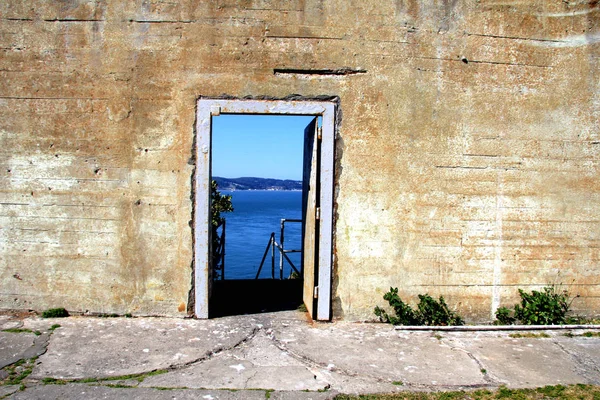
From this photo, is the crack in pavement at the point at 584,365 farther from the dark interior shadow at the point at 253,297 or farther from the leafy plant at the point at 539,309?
the dark interior shadow at the point at 253,297

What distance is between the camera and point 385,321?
584cm

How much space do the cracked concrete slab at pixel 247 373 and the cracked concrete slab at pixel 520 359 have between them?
172 cm

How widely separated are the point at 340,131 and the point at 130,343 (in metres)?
3.33

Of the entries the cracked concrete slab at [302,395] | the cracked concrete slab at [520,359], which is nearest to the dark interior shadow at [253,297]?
the cracked concrete slab at [302,395]

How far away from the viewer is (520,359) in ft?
15.8

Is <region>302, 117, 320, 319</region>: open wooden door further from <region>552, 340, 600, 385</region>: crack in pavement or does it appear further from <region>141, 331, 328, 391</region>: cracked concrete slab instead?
<region>552, 340, 600, 385</region>: crack in pavement

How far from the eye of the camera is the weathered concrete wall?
223 inches

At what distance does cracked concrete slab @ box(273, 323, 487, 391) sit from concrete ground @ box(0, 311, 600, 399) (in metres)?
0.01

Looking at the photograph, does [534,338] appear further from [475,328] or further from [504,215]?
[504,215]

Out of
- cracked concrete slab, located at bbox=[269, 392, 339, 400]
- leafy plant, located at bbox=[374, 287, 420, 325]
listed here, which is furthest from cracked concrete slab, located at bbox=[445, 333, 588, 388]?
cracked concrete slab, located at bbox=[269, 392, 339, 400]

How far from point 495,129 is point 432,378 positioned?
3189 millimetres

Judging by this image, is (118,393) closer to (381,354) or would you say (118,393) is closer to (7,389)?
(7,389)

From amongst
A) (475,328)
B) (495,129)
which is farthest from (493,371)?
(495,129)

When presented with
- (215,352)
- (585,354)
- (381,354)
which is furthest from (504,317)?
(215,352)
